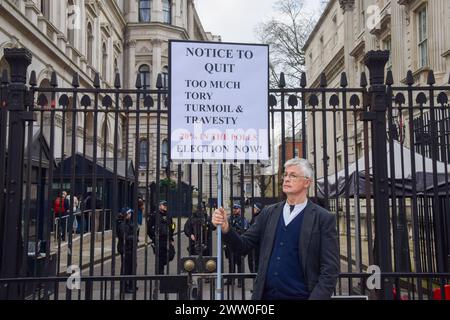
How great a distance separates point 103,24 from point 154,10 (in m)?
11.9

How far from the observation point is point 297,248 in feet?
11.4

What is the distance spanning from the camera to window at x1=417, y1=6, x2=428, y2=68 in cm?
1797

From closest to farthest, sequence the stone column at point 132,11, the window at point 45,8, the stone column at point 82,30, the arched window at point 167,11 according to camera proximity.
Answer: the window at point 45,8 < the stone column at point 82,30 < the stone column at point 132,11 < the arched window at point 167,11

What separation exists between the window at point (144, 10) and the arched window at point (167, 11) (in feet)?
5.68

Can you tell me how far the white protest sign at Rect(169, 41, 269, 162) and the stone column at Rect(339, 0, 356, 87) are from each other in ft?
82.0

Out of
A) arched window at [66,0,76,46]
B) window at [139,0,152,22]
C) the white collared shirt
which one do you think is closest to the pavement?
the white collared shirt

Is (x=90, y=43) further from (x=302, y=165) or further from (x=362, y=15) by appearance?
(x=302, y=165)

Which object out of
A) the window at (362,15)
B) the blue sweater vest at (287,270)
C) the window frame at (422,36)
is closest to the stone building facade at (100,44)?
the blue sweater vest at (287,270)

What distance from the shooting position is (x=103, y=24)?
110 ft

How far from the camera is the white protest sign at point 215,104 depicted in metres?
4.42

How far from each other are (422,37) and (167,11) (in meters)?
32.3

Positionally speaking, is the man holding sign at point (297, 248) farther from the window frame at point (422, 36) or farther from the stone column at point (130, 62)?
the stone column at point (130, 62)
